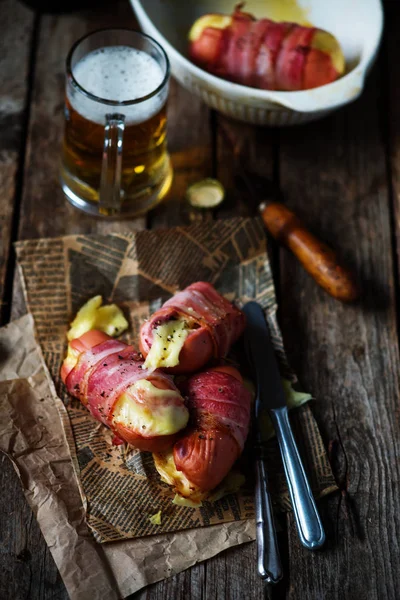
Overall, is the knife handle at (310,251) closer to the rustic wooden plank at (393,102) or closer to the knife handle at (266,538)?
the rustic wooden plank at (393,102)

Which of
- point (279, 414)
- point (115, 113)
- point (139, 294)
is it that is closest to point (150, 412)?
point (279, 414)

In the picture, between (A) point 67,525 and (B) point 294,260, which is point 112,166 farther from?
(A) point 67,525

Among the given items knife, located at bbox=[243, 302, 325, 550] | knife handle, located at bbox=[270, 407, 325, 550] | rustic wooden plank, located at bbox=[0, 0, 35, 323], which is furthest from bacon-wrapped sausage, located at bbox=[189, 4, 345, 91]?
knife handle, located at bbox=[270, 407, 325, 550]

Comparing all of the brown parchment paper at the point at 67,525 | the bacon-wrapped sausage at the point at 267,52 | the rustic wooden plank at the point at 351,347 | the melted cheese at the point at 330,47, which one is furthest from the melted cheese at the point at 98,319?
the melted cheese at the point at 330,47

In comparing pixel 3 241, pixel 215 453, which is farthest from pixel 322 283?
pixel 3 241

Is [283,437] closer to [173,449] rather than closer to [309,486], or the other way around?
[309,486]

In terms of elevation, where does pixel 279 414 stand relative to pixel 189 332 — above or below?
below

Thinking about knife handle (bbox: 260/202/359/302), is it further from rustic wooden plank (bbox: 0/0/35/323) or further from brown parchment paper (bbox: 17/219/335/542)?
rustic wooden plank (bbox: 0/0/35/323)
